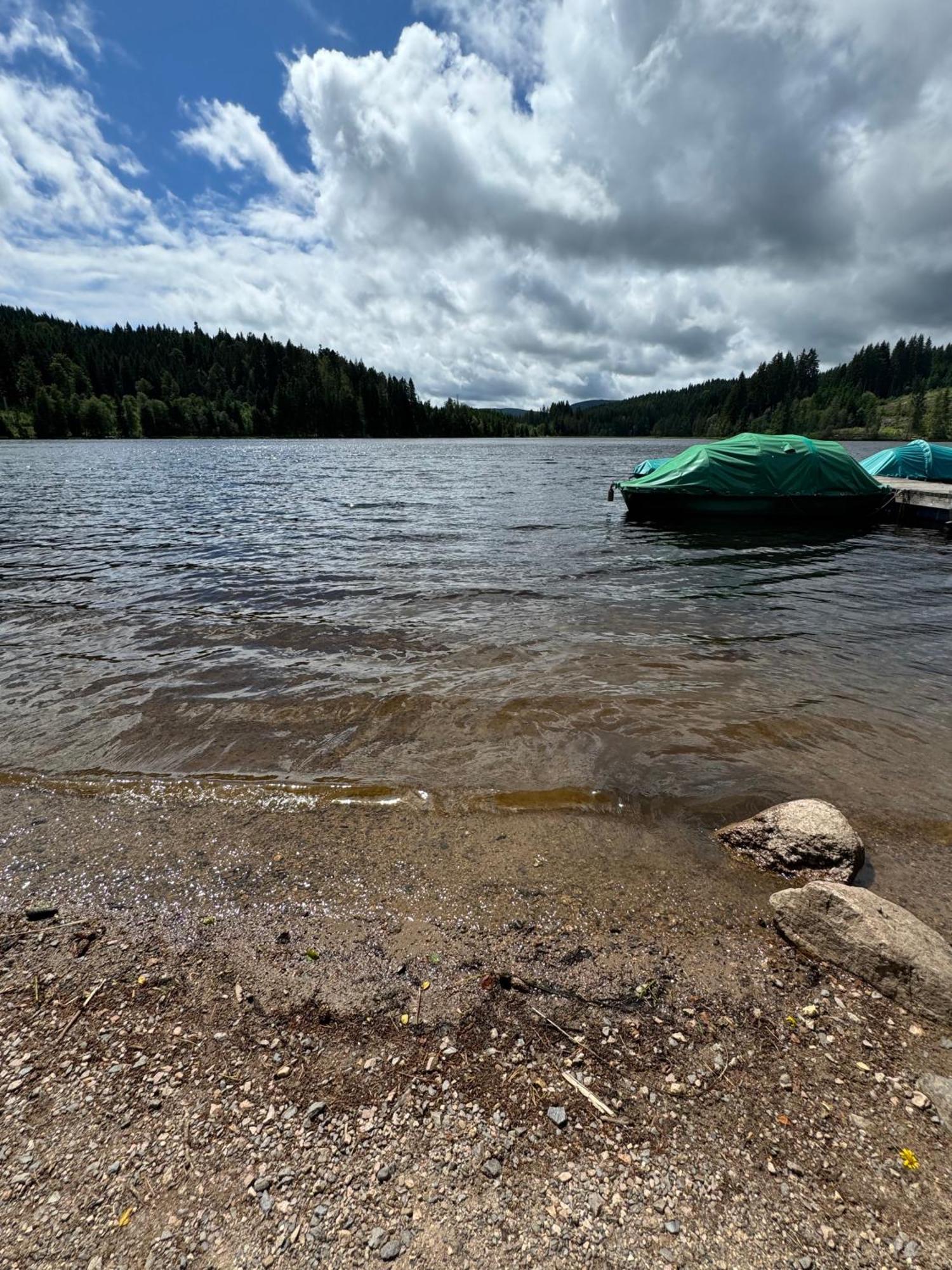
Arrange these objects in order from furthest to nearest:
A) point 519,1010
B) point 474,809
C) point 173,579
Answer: point 173,579, point 474,809, point 519,1010

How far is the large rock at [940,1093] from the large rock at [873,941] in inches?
17.4

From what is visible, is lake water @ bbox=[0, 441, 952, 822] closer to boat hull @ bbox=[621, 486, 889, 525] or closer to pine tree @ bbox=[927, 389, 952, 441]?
boat hull @ bbox=[621, 486, 889, 525]

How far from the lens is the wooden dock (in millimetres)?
26531

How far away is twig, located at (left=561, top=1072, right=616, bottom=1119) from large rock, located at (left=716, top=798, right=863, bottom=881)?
266 cm

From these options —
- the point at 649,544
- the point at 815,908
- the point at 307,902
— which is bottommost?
the point at 307,902

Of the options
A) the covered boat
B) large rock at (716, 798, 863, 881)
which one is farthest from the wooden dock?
large rock at (716, 798, 863, 881)

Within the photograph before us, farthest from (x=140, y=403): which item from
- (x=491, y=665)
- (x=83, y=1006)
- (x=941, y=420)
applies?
(x=941, y=420)

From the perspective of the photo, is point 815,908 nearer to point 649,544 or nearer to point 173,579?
point 173,579

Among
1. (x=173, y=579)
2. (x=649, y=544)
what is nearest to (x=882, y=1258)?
(x=173, y=579)

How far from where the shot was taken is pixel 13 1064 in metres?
2.99

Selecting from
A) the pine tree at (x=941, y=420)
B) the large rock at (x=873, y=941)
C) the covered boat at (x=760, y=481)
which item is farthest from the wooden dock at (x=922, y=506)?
the pine tree at (x=941, y=420)

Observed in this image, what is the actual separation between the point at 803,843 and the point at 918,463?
134ft

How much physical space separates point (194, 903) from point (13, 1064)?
4.43ft

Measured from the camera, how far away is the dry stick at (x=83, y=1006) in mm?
3190
